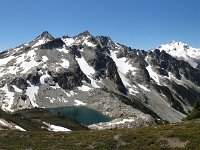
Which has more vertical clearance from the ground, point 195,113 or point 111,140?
point 195,113

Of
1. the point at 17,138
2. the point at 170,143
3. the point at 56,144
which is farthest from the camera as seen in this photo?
the point at 17,138

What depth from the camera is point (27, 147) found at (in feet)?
136

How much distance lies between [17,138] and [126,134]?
43.4 ft

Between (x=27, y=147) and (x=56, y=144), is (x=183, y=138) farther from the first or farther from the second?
(x=27, y=147)

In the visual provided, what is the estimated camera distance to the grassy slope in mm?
39688

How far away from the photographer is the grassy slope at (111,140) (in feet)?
130

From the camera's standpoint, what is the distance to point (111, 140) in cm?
4238

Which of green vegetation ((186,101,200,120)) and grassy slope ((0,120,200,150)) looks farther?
green vegetation ((186,101,200,120))

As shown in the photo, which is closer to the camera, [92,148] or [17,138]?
[92,148]

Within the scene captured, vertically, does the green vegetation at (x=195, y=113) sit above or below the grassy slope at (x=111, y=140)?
above

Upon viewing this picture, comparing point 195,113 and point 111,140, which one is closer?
point 111,140

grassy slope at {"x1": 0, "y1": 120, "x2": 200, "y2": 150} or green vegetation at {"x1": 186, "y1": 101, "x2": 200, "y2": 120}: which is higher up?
green vegetation at {"x1": 186, "y1": 101, "x2": 200, "y2": 120}

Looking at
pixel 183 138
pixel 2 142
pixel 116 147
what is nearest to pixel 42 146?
pixel 2 142

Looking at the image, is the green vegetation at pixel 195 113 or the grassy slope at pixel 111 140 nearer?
the grassy slope at pixel 111 140
